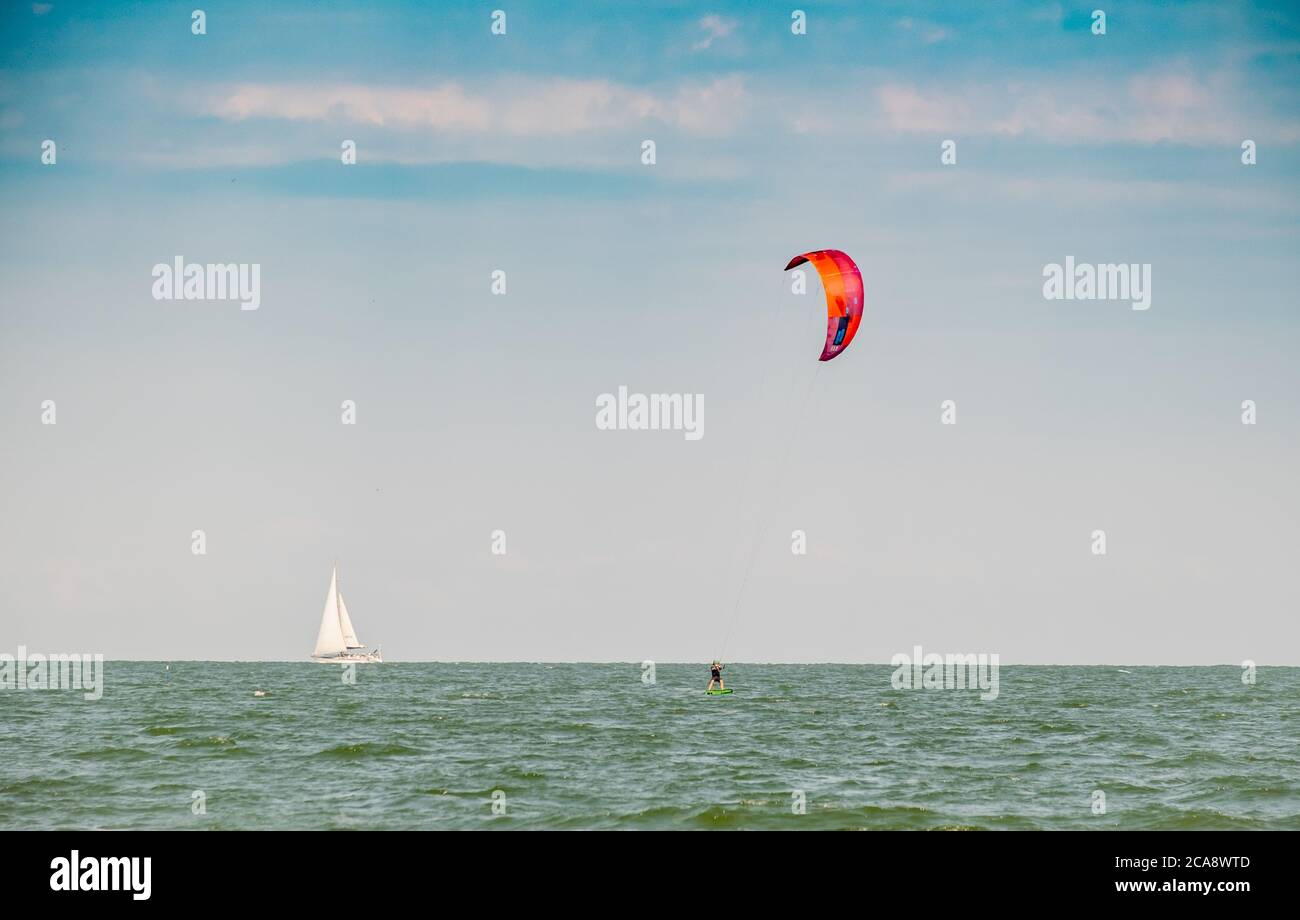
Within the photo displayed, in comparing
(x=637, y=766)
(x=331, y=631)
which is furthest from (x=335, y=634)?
(x=637, y=766)

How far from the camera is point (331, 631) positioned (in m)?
106

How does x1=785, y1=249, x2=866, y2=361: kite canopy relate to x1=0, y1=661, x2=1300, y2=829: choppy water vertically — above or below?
above

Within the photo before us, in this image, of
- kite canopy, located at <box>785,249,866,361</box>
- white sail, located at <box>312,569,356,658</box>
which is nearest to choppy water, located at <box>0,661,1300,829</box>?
kite canopy, located at <box>785,249,866,361</box>

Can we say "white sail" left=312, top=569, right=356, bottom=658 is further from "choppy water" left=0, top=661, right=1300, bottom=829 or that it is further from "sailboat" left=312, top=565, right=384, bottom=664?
"choppy water" left=0, top=661, right=1300, bottom=829

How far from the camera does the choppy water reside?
2436 cm

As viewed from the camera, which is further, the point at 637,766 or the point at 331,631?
the point at 331,631

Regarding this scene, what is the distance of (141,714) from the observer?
4838 cm

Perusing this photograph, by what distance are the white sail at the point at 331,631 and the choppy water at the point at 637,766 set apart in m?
49.5

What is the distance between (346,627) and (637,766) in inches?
3190

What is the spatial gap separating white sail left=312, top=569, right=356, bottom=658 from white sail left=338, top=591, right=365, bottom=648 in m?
0.25

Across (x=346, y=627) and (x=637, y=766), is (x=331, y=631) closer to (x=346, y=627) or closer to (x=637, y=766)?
(x=346, y=627)

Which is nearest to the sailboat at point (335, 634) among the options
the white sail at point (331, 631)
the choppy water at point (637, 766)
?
the white sail at point (331, 631)
